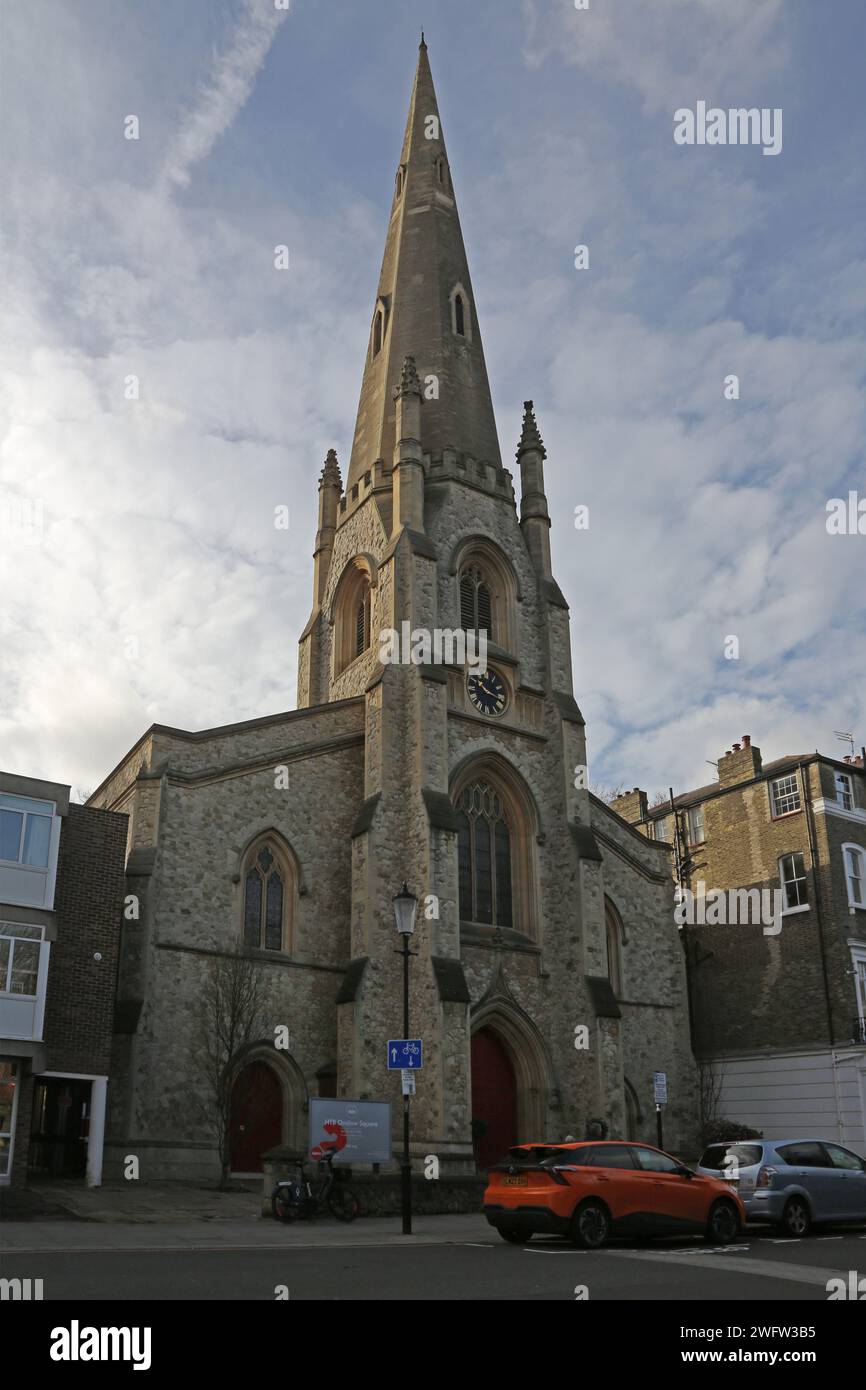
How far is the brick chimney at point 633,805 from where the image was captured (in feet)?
144

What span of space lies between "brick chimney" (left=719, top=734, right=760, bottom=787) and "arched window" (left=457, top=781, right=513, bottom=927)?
32.5ft

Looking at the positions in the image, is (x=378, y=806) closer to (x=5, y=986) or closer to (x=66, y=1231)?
(x=5, y=986)

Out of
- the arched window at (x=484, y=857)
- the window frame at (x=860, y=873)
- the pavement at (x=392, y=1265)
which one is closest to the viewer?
the pavement at (x=392, y=1265)

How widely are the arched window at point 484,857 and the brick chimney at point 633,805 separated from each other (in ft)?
42.3

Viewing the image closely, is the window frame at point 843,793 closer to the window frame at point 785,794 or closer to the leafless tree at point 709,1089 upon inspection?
the window frame at point 785,794

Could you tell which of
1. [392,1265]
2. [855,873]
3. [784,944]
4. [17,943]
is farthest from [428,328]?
[392,1265]

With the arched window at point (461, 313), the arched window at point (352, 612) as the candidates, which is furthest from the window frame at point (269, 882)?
the arched window at point (461, 313)

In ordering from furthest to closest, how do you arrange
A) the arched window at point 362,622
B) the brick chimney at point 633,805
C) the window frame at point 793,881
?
the brick chimney at point 633,805 < the arched window at point 362,622 < the window frame at point 793,881

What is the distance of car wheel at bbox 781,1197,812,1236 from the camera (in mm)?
16422

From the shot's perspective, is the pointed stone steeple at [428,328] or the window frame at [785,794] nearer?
the window frame at [785,794]

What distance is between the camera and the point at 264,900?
92.8ft

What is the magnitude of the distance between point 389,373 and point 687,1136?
25.4 meters

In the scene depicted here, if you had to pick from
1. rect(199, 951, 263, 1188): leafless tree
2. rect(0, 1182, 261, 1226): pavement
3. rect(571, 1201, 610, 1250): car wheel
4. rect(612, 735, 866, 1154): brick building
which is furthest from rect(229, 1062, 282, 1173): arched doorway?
rect(612, 735, 866, 1154): brick building
